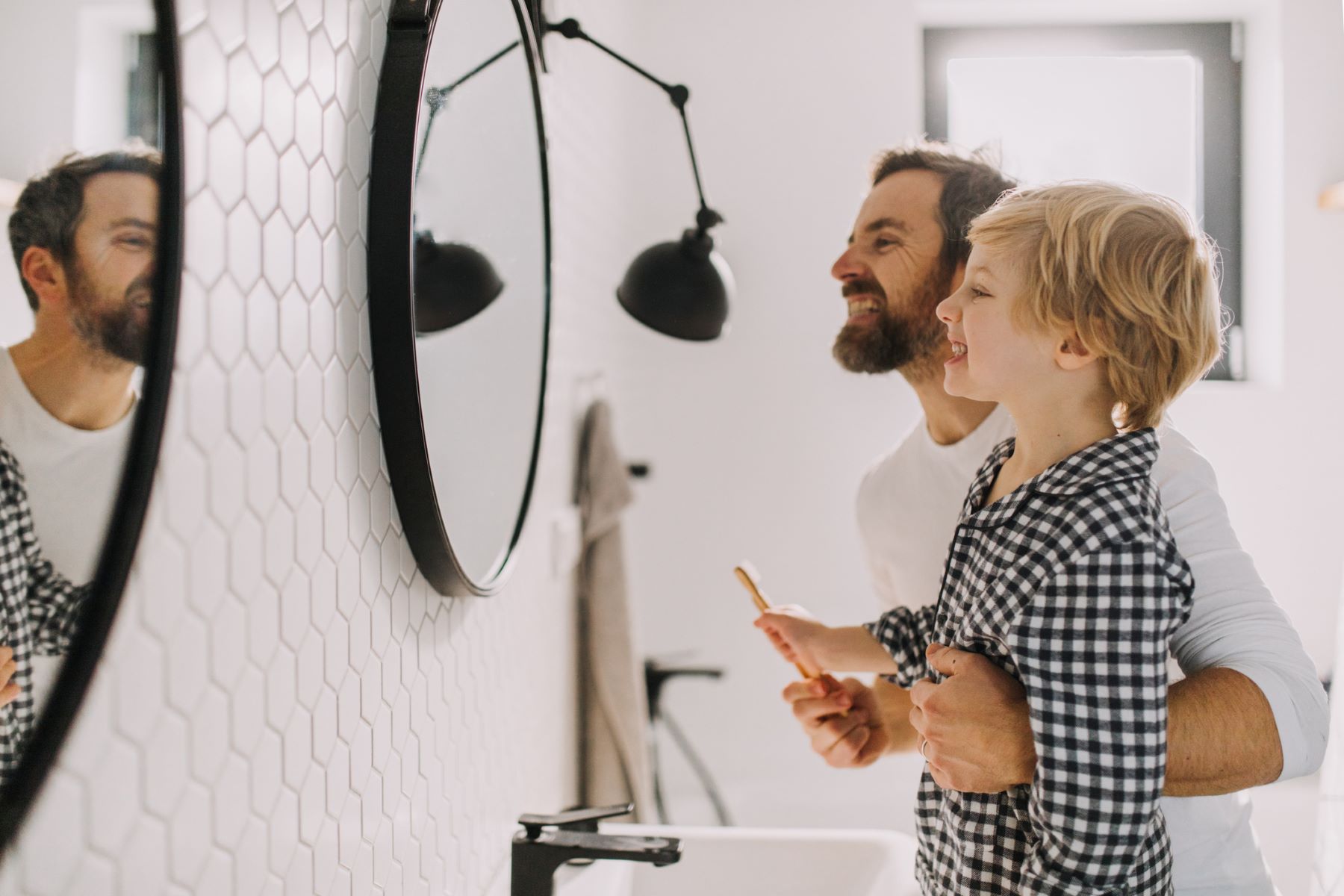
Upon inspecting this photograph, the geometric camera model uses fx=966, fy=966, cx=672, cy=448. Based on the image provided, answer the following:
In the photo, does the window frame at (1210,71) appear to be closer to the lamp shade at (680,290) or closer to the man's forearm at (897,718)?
the lamp shade at (680,290)

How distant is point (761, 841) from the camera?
3.90 feet

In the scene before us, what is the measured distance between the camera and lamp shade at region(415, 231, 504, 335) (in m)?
0.72

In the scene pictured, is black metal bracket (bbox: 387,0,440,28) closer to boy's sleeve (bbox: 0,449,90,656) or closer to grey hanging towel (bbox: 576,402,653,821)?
boy's sleeve (bbox: 0,449,90,656)

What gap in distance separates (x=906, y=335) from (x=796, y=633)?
348 millimetres

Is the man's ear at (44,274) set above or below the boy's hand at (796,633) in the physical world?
above

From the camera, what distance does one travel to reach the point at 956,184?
107cm

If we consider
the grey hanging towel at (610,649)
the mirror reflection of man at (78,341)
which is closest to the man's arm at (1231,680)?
the mirror reflection of man at (78,341)

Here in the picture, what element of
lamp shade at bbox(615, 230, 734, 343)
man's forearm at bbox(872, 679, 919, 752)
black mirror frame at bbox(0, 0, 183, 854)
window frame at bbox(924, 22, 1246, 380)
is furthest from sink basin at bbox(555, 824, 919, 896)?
window frame at bbox(924, 22, 1246, 380)

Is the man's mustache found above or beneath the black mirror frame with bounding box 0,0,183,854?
above

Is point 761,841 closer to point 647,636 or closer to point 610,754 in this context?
point 610,754

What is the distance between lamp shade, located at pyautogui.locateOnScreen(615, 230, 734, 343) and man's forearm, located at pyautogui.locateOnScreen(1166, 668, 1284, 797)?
2.03 feet

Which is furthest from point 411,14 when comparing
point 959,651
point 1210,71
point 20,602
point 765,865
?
point 1210,71

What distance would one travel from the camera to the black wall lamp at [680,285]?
1088 millimetres

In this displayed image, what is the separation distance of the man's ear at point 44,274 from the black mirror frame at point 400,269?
317 millimetres
